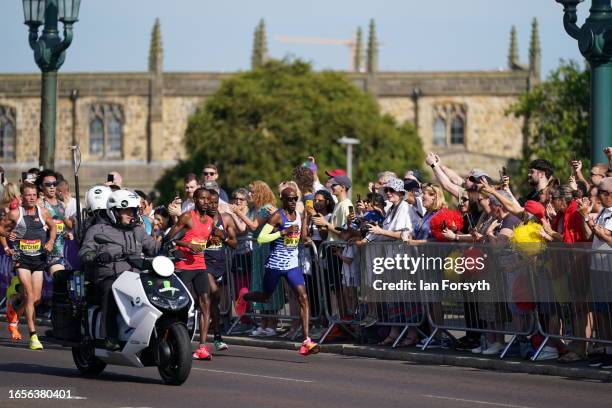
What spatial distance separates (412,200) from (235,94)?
211 ft

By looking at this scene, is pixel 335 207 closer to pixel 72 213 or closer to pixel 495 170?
pixel 72 213

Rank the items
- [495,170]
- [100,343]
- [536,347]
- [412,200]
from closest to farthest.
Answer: [100,343], [536,347], [412,200], [495,170]

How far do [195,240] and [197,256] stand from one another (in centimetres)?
18

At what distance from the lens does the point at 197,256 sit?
60.6ft

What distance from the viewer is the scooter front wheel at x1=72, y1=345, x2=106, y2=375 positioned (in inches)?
643

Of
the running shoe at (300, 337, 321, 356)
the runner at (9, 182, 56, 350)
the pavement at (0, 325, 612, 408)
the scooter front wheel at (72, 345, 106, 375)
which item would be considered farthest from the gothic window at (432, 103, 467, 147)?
the scooter front wheel at (72, 345, 106, 375)

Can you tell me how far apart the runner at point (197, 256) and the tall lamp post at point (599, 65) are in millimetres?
4835

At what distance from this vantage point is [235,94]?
84688 millimetres

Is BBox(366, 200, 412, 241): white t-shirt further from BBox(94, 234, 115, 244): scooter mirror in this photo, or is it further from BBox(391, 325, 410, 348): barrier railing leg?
BBox(94, 234, 115, 244): scooter mirror

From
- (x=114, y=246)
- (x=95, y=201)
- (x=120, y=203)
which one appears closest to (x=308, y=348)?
(x=114, y=246)

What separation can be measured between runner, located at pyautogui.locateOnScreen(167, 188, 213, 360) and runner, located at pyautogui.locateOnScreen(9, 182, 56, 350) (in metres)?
2.50

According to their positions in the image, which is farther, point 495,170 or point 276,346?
point 495,170

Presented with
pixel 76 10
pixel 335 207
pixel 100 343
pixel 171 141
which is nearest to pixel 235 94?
pixel 171 141

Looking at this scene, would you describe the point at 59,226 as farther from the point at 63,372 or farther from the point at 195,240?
the point at 63,372
